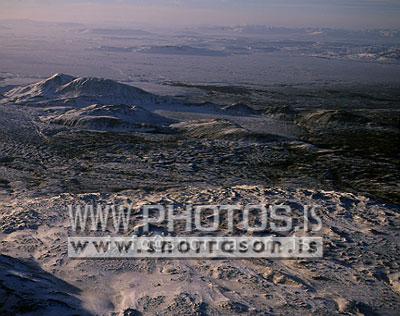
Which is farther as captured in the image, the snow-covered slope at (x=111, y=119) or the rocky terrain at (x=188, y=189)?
the snow-covered slope at (x=111, y=119)

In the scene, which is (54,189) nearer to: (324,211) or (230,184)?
(230,184)

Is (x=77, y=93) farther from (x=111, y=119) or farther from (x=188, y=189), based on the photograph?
(x=188, y=189)

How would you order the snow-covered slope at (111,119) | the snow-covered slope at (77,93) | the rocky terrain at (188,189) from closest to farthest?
the rocky terrain at (188,189) → the snow-covered slope at (111,119) → the snow-covered slope at (77,93)

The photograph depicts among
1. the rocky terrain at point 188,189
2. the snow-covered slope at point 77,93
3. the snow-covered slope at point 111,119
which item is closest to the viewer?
the rocky terrain at point 188,189

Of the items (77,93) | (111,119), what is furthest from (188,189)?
(77,93)

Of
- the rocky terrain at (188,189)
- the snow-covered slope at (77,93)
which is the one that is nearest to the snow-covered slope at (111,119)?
the rocky terrain at (188,189)

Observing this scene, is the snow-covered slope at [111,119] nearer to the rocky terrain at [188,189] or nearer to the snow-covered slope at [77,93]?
the rocky terrain at [188,189]

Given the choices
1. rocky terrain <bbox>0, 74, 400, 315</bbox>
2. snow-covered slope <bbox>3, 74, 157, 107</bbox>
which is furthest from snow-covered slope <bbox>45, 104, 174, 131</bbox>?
→ snow-covered slope <bbox>3, 74, 157, 107</bbox>
